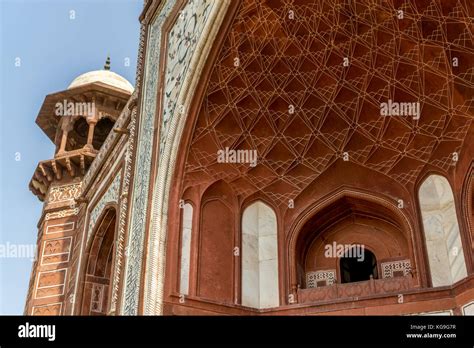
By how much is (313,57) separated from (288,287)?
2.49m

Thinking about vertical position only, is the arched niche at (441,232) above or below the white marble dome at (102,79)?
below

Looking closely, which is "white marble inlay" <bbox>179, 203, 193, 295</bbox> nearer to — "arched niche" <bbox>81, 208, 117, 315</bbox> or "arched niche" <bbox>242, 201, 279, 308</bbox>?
"arched niche" <bbox>242, 201, 279, 308</bbox>

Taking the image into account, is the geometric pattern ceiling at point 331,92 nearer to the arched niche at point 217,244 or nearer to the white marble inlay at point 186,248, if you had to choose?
the arched niche at point 217,244

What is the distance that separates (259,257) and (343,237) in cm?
104

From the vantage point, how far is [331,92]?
7.47 meters

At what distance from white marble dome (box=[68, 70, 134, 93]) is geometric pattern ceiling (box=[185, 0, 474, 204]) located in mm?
5489

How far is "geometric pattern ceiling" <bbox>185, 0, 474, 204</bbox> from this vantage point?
6.77 m

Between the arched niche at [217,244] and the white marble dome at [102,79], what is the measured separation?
5584 mm

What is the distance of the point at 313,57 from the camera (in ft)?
24.2

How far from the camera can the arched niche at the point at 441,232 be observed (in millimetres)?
6645

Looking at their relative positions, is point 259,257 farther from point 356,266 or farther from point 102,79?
point 102,79

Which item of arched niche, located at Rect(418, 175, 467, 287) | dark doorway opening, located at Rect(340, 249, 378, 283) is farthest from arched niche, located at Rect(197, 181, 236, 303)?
arched niche, located at Rect(418, 175, 467, 287)

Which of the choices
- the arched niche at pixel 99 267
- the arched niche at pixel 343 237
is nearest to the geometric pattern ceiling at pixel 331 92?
the arched niche at pixel 343 237
